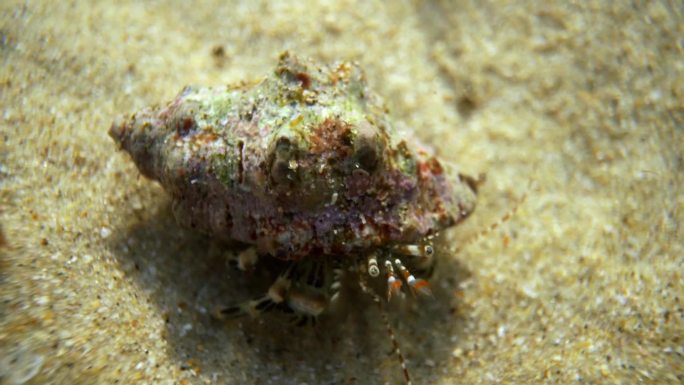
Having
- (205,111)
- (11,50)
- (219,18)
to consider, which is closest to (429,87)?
(219,18)

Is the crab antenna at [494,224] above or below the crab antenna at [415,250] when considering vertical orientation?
below

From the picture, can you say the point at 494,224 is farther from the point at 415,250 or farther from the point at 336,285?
the point at 336,285

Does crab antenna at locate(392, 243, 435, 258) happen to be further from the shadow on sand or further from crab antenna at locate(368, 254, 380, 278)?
the shadow on sand

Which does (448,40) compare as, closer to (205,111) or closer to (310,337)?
(205,111)

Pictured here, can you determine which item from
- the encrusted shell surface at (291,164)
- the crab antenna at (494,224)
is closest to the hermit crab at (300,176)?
the encrusted shell surface at (291,164)

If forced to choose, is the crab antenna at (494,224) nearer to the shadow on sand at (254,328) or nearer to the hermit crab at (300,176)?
the shadow on sand at (254,328)

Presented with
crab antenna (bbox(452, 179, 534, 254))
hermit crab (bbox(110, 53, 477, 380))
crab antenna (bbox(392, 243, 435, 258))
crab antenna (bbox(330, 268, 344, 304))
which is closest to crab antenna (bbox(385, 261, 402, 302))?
hermit crab (bbox(110, 53, 477, 380))

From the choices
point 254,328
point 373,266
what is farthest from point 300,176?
point 254,328
